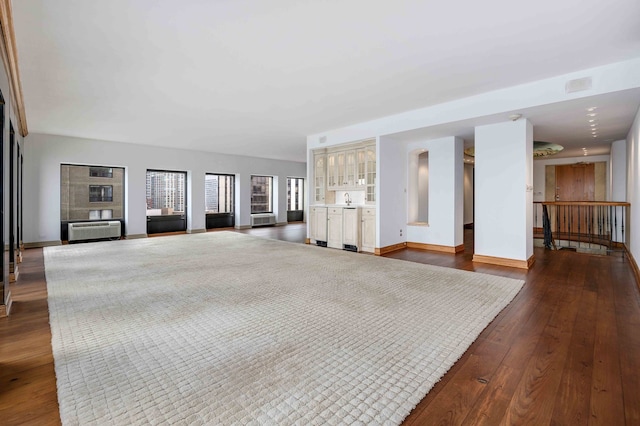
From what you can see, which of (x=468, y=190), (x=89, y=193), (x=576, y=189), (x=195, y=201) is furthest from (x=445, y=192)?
(x=89, y=193)

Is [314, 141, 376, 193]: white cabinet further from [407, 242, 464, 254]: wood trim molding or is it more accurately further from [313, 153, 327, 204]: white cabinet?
[407, 242, 464, 254]: wood trim molding

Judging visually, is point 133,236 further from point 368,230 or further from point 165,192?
point 368,230

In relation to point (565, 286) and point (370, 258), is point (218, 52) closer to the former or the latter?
point (370, 258)

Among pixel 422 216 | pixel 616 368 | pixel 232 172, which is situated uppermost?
pixel 232 172

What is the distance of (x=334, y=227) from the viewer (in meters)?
7.27

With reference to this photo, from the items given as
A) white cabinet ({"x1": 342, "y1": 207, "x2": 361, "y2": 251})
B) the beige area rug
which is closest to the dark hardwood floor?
the beige area rug

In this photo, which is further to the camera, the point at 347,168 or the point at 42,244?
the point at 42,244

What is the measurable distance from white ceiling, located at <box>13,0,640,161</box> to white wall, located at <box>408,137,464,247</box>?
3.75ft

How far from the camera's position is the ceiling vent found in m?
3.89

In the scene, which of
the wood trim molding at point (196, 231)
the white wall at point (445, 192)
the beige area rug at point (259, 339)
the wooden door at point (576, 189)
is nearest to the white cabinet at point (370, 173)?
the white wall at point (445, 192)

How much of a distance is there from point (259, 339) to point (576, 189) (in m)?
10.8

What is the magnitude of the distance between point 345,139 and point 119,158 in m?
6.54

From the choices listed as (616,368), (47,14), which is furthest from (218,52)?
(616,368)

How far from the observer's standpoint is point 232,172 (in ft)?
37.5
